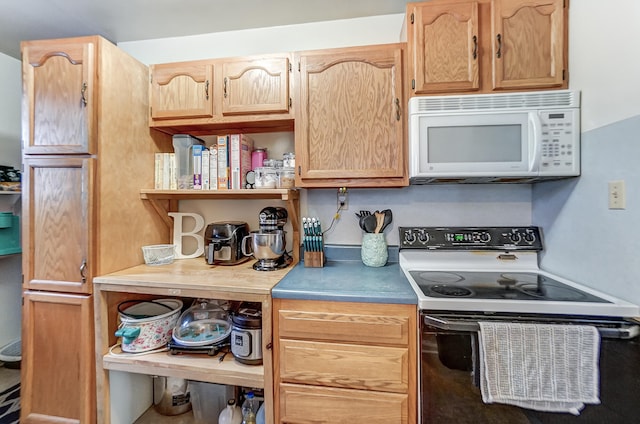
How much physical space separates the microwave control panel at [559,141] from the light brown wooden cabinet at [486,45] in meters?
0.17

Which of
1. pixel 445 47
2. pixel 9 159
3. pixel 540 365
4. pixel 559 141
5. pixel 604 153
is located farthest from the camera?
pixel 9 159

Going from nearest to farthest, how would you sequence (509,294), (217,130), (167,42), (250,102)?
1. (509,294)
2. (250,102)
3. (217,130)
4. (167,42)

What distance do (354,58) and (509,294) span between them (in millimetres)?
1351

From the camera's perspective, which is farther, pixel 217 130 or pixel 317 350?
pixel 217 130

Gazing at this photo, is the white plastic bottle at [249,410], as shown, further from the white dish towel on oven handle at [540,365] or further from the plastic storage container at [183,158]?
the plastic storage container at [183,158]

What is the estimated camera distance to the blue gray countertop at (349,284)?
3.63ft

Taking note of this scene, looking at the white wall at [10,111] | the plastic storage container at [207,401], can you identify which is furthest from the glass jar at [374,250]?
the white wall at [10,111]

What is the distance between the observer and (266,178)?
1569 mm

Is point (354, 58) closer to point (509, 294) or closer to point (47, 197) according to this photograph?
point (509, 294)

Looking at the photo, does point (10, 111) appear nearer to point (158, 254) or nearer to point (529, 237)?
point (158, 254)

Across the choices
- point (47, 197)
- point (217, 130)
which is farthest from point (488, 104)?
point (47, 197)

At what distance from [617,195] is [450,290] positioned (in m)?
0.72

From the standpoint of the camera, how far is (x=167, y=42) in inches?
75.1

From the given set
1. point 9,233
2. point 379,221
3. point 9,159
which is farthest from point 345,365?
point 9,159
